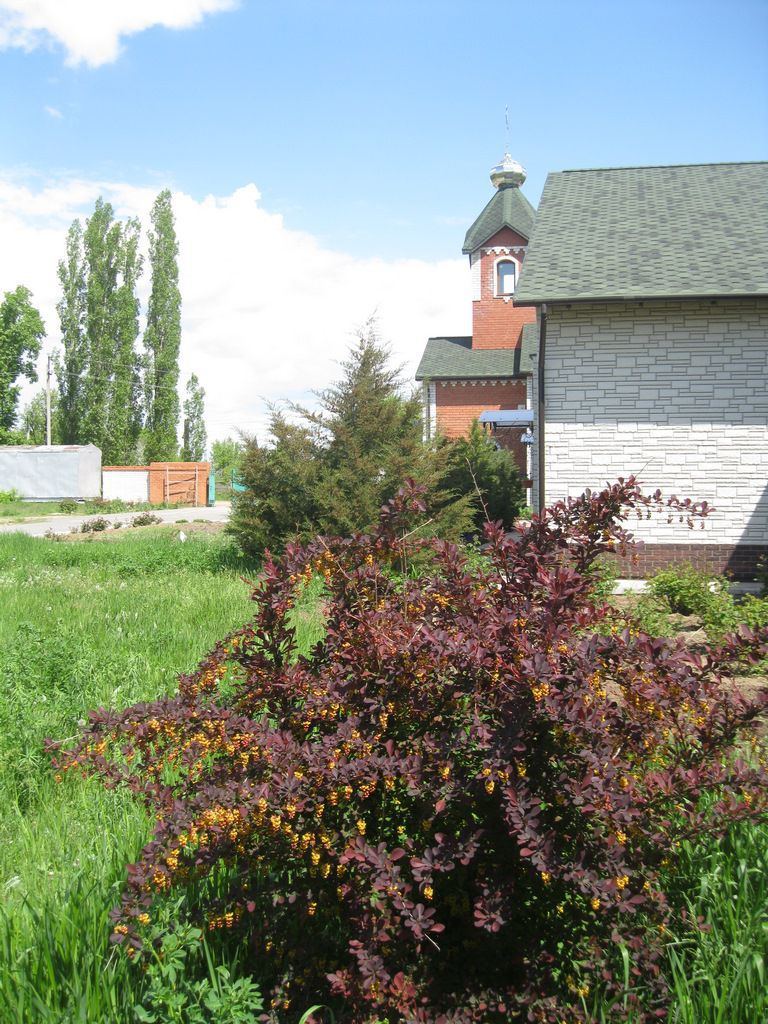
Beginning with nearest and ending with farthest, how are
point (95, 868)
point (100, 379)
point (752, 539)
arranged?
1. point (95, 868)
2. point (752, 539)
3. point (100, 379)

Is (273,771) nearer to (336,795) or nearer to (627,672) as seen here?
(336,795)

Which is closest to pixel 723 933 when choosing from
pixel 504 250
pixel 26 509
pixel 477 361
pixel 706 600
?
pixel 706 600

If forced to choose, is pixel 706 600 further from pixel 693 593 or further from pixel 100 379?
pixel 100 379

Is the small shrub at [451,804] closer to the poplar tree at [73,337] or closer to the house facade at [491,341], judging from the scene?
the house facade at [491,341]

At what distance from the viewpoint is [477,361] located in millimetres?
34688

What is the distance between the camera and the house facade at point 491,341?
33.7 metres

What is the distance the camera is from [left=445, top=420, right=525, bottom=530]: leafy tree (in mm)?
15312

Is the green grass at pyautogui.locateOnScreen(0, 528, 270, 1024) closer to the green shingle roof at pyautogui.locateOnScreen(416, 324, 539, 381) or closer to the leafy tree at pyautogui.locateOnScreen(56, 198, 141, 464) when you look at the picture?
the green shingle roof at pyautogui.locateOnScreen(416, 324, 539, 381)

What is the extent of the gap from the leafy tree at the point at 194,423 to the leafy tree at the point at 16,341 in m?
9.63

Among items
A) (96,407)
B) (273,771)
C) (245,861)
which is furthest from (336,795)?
(96,407)

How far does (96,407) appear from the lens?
46.2m

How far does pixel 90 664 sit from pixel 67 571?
5.96m

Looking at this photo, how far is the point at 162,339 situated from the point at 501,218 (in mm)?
21933

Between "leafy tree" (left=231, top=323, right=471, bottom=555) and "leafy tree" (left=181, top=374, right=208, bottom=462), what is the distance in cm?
4335
